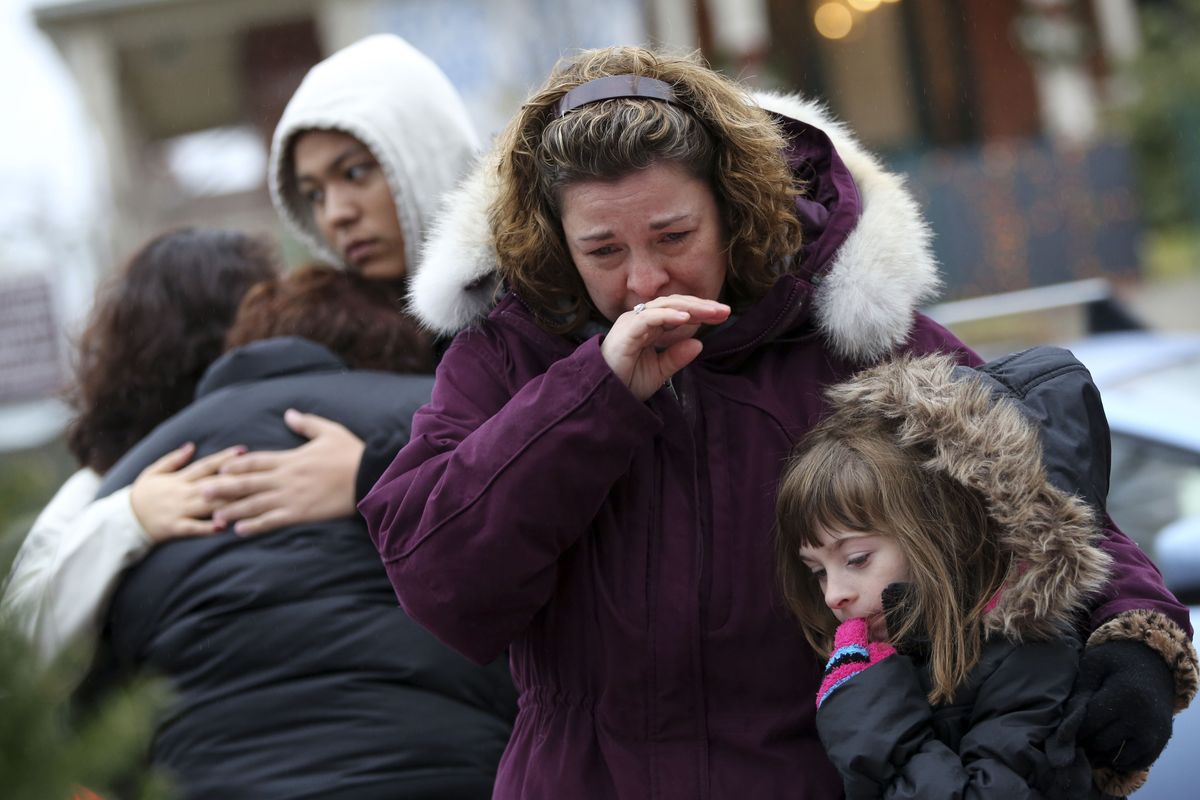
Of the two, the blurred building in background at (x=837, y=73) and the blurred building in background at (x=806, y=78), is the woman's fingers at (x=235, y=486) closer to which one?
the blurred building in background at (x=806, y=78)

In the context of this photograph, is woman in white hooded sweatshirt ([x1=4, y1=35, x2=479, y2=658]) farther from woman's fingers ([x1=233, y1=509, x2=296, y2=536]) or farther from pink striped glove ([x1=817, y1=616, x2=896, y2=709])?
pink striped glove ([x1=817, y1=616, x2=896, y2=709])

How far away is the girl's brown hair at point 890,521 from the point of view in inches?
75.5

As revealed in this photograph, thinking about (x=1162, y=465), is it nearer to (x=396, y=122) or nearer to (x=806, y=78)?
(x=396, y=122)

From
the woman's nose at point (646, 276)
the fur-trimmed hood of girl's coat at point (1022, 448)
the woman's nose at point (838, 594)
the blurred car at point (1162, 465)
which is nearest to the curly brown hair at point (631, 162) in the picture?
the woman's nose at point (646, 276)

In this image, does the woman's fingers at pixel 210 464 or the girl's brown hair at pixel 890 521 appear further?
the woman's fingers at pixel 210 464

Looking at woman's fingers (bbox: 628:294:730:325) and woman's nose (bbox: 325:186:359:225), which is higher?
woman's nose (bbox: 325:186:359:225)

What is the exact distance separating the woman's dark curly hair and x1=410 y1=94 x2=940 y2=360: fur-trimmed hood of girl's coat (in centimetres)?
104

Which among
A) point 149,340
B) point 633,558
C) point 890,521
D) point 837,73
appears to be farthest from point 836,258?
point 837,73

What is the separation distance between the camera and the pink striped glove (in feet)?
6.12

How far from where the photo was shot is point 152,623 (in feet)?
8.28

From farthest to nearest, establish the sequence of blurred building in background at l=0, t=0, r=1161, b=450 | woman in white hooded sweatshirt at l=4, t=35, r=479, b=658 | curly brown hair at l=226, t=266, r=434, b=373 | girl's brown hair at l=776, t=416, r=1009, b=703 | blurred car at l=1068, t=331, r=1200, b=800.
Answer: blurred building in background at l=0, t=0, r=1161, b=450
woman in white hooded sweatshirt at l=4, t=35, r=479, b=658
curly brown hair at l=226, t=266, r=434, b=373
blurred car at l=1068, t=331, r=1200, b=800
girl's brown hair at l=776, t=416, r=1009, b=703

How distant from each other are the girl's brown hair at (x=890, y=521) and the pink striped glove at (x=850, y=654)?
0.03 m

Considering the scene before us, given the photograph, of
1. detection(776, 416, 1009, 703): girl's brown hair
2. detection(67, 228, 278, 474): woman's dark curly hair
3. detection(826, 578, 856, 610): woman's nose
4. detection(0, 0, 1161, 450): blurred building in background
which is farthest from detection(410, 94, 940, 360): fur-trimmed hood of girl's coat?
detection(0, 0, 1161, 450): blurred building in background

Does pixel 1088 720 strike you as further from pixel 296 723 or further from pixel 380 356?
pixel 380 356
